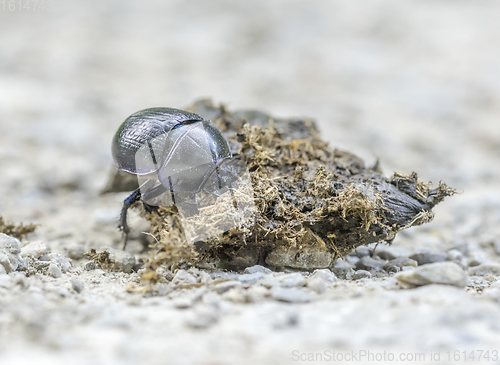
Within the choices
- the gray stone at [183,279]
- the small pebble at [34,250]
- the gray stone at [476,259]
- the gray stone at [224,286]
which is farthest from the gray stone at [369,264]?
the small pebble at [34,250]

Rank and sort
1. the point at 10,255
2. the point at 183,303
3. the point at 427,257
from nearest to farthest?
the point at 183,303, the point at 10,255, the point at 427,257

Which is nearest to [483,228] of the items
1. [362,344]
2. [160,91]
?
[362,344]

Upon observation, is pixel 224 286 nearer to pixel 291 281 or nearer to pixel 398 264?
pixel 291 281

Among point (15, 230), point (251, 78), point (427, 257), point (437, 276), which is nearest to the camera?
point (437, 276)

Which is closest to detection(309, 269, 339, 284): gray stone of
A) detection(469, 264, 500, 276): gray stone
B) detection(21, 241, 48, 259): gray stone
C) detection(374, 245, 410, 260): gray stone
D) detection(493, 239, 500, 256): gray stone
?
detection(374, 245, 410, 260): gray stone

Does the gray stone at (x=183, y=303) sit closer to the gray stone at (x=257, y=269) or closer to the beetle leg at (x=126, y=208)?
the gray stone at (x=257, y=269)

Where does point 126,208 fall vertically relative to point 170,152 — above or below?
below

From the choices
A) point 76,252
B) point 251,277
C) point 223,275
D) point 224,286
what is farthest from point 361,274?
point 76,252

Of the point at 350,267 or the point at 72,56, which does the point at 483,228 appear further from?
the point at 72,56

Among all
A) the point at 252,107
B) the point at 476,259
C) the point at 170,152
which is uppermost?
the point at 252,107
